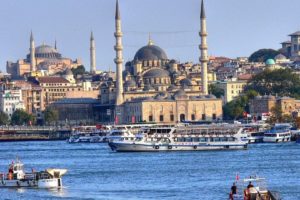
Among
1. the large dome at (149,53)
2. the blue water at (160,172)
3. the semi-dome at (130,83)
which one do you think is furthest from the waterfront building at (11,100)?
the blue water at (160,172)

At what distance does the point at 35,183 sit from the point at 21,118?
88.0 m

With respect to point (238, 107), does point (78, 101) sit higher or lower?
higher

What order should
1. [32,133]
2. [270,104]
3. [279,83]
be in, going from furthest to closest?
[279,83] < [270,104] < [32,133]

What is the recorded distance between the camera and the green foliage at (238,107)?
124312 millimetres

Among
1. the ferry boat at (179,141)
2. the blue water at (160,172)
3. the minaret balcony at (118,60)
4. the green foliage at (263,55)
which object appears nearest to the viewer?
the blue water at (160,172)

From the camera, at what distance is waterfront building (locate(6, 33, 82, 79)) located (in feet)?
585

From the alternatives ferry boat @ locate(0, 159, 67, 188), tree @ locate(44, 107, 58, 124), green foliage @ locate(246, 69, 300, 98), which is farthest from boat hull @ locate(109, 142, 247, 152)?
green foliage @ locate(246, 69, 300, 98)

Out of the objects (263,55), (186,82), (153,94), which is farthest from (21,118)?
(263,55)

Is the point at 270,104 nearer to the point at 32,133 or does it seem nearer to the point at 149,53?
the point at 32,133

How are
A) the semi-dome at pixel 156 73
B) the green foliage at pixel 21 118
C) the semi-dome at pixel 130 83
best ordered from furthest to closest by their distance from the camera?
the semi-dome at pixel 156 73 → the semi-dome at pixel 130 83 → the green foliage at pixel 21 118

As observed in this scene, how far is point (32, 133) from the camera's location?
119m

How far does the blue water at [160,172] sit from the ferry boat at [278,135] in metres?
11.1

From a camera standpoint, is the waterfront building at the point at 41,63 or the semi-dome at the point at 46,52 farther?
Answer: the semi-dome at the point at 46,52

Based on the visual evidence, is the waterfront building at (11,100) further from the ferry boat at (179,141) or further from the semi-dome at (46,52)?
the ferry boat at (179,141)
